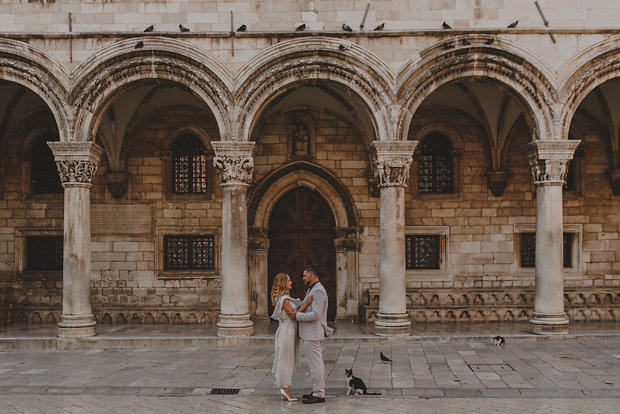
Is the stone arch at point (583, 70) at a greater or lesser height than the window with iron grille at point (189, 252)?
greater

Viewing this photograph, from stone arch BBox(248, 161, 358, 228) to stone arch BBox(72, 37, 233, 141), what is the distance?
335 centimetres

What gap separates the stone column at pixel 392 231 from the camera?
12.7 metres

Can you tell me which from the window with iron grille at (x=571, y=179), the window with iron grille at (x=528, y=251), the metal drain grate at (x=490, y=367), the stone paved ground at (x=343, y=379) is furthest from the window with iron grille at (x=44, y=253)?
the window with iron grille at (x=571, y=179)

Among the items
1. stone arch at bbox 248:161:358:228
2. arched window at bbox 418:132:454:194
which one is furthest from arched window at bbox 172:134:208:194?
arched window at bbox 418:132:454:194

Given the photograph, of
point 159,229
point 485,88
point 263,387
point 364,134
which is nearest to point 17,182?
point 159,229

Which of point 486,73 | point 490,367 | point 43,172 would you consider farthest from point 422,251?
point 43,172

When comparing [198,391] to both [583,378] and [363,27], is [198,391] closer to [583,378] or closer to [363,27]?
[583,378]

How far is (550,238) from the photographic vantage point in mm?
12859

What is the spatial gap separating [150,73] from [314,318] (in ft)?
23.4

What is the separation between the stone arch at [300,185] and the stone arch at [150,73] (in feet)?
11.0

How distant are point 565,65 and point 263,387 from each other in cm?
866

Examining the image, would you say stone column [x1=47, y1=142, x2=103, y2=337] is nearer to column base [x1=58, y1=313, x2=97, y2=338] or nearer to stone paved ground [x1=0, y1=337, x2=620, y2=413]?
column base [x1=58, y1=313, x2=97, y2=338]

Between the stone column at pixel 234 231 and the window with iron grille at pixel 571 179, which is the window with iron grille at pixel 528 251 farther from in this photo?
the stone column at pixel 234 231

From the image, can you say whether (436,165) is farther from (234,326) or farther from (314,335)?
(314,335)
